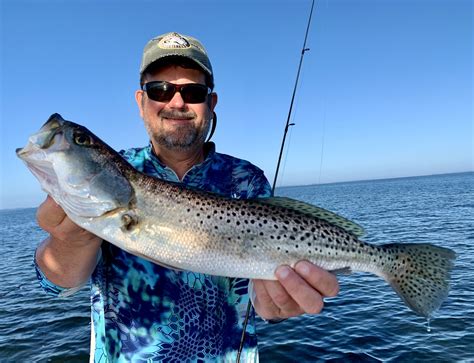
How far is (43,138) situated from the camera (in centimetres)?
324

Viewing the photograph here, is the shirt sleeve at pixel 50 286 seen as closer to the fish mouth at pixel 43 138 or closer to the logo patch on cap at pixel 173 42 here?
the fish mouth at pixel 43 138

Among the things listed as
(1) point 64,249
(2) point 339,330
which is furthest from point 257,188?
(2) point 339,330

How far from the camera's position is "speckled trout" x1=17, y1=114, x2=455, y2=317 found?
10.8ft

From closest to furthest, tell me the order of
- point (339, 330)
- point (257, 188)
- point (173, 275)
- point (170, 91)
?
point (173, 275)
point (170, 91)
point (257, 188)
point (339, 330)

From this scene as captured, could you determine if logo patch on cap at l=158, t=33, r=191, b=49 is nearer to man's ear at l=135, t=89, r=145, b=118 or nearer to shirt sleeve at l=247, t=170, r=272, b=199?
man's ear at l=135, t=89, r=145, b=118

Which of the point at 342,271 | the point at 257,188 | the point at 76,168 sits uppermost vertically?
the point at 76,168

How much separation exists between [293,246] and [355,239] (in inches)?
27.0

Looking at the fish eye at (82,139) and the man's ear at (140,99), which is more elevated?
the man's ear at (140,99)

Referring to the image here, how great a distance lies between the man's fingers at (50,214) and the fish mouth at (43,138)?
1.40ft

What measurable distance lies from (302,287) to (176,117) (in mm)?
2270

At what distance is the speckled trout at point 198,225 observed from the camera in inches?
129

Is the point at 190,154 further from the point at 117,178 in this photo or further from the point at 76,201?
the point at 76,201

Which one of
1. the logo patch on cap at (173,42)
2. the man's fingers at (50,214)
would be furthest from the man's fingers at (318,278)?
the logo patch on cap at (173,42)

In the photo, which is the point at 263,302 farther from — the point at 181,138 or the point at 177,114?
the point at 177,114
